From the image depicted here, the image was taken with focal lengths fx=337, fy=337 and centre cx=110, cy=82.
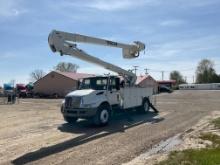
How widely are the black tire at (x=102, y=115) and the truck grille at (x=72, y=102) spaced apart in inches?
41.4

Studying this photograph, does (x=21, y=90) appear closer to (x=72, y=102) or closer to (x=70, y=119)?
(x=70, y=119)

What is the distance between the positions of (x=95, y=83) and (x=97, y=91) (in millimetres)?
1423

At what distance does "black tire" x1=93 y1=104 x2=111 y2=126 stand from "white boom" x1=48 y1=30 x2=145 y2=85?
2.59m

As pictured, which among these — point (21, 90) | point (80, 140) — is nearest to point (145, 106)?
point (80, 140)

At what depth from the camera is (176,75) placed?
130m

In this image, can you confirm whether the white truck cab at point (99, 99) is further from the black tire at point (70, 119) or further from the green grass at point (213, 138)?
the green grass at point (213, 138)

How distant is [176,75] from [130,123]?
115 metres

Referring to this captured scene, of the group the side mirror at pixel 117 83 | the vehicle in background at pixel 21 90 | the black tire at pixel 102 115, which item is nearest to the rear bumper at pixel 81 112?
the black tire at pixel 102 115

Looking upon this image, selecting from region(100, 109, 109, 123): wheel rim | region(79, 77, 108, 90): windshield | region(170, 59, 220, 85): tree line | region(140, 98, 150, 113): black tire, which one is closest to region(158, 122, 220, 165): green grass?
region(100, 109, 109, 123): wheel rim

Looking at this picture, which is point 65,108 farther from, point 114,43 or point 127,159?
point 127,159

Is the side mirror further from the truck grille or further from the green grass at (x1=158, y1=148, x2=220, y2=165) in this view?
the green grass at (x1=158, y1=148, x2=220, y2=165)

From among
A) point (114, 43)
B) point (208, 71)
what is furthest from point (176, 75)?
point (114, 43)

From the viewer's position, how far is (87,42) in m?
17.8

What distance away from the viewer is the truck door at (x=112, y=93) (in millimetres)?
17375
